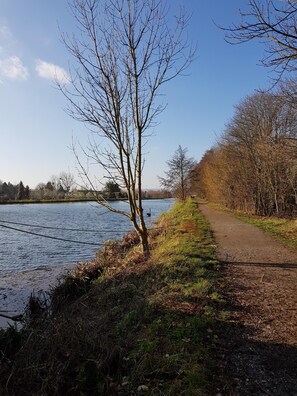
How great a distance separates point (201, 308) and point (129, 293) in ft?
6.41

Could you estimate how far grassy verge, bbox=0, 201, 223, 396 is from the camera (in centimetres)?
337

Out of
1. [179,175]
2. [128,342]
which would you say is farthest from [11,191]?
[128,342]

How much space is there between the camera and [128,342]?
14.2 ft

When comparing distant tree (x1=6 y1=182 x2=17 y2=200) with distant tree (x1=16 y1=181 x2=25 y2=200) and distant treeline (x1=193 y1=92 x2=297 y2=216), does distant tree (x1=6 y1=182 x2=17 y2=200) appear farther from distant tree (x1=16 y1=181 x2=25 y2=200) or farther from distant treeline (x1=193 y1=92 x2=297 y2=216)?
distant treeline (x1=193 y1=92 x2=297 y2=216)

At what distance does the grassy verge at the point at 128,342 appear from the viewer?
337 cm

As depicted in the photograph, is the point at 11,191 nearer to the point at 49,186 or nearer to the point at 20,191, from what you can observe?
the point at 20,191

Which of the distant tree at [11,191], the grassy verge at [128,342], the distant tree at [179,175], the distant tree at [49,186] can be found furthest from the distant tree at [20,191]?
the grassy verge at [128,342]

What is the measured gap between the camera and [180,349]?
13.0 ft

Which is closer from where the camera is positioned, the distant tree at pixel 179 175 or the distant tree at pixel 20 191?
the distant tree at pixel 179 175

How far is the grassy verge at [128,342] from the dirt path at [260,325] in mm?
272

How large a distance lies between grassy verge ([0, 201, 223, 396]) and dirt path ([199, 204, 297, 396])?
0.27m

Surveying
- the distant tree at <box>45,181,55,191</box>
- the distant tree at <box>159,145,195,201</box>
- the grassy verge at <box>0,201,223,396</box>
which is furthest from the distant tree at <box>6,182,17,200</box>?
the grassy verge at <box>0,201,223,396</box>

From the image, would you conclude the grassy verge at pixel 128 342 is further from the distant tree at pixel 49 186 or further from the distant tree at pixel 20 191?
the distant tree at pixel 49 186

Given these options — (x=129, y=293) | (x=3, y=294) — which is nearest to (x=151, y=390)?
(x=129, y=293)
